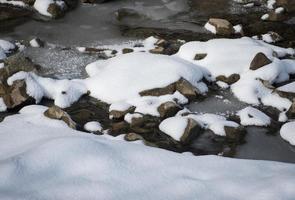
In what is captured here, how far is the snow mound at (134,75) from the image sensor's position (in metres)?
7.59

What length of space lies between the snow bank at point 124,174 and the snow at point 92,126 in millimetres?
1385

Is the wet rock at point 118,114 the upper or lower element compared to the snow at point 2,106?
upper

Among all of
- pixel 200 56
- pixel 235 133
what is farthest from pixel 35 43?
pixel 235 133

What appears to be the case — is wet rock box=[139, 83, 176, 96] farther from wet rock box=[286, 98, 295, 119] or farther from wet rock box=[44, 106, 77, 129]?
wet rock box=[286, 98, 295, 119]

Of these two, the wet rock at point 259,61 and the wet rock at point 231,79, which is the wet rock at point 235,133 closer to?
the wet rock at point 231,79

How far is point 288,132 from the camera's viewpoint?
21.6 feet

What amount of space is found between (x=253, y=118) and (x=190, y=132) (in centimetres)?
111

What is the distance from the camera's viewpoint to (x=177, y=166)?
487cm

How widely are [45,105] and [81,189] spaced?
3.46m

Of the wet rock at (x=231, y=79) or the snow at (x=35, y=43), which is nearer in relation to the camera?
the wet rock at (x=231, y=79)

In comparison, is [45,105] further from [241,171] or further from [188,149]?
[241,171]

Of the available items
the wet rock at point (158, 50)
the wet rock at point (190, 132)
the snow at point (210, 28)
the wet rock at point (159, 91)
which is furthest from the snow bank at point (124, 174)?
the snow at point (210, 28)

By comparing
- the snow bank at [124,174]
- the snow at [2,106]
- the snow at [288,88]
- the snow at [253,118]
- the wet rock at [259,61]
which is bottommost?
the snow at [2,106]

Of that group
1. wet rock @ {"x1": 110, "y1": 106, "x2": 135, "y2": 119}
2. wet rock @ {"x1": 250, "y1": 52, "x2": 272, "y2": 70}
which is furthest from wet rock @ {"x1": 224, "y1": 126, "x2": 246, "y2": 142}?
wet rock @ {"x1": 250, "y1": 52, "x2": 272, "y2": 70}
